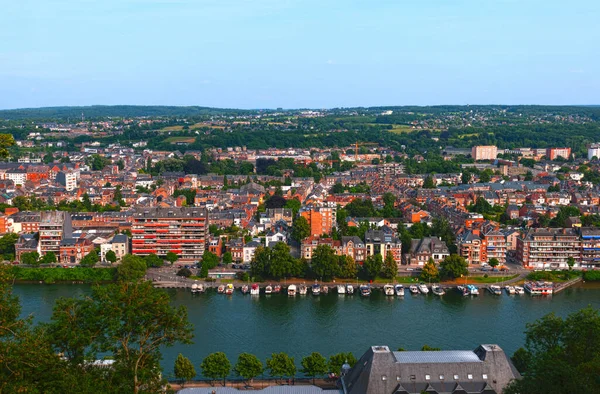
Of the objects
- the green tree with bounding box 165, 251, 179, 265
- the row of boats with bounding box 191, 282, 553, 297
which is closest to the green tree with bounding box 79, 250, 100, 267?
the green tree with bounding box 165, 251, 179, 265

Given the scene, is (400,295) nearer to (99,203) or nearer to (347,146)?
(99,203)

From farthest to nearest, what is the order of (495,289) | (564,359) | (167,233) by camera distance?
(167,233) < (495,289) < (564,359)

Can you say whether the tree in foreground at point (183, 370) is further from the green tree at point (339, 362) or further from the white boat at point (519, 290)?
the white boat at point (519, 290)

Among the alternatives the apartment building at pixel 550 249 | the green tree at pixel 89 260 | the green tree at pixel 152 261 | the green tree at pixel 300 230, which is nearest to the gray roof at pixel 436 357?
the apartment building at pixel 550 249

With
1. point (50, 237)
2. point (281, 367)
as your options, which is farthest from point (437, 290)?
point (50, 237)

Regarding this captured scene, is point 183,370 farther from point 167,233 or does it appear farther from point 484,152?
point 484,152

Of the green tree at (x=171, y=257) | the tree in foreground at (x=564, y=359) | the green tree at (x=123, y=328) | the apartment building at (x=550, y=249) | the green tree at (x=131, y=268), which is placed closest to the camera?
the tree in foreground at (x=564, y=359)
